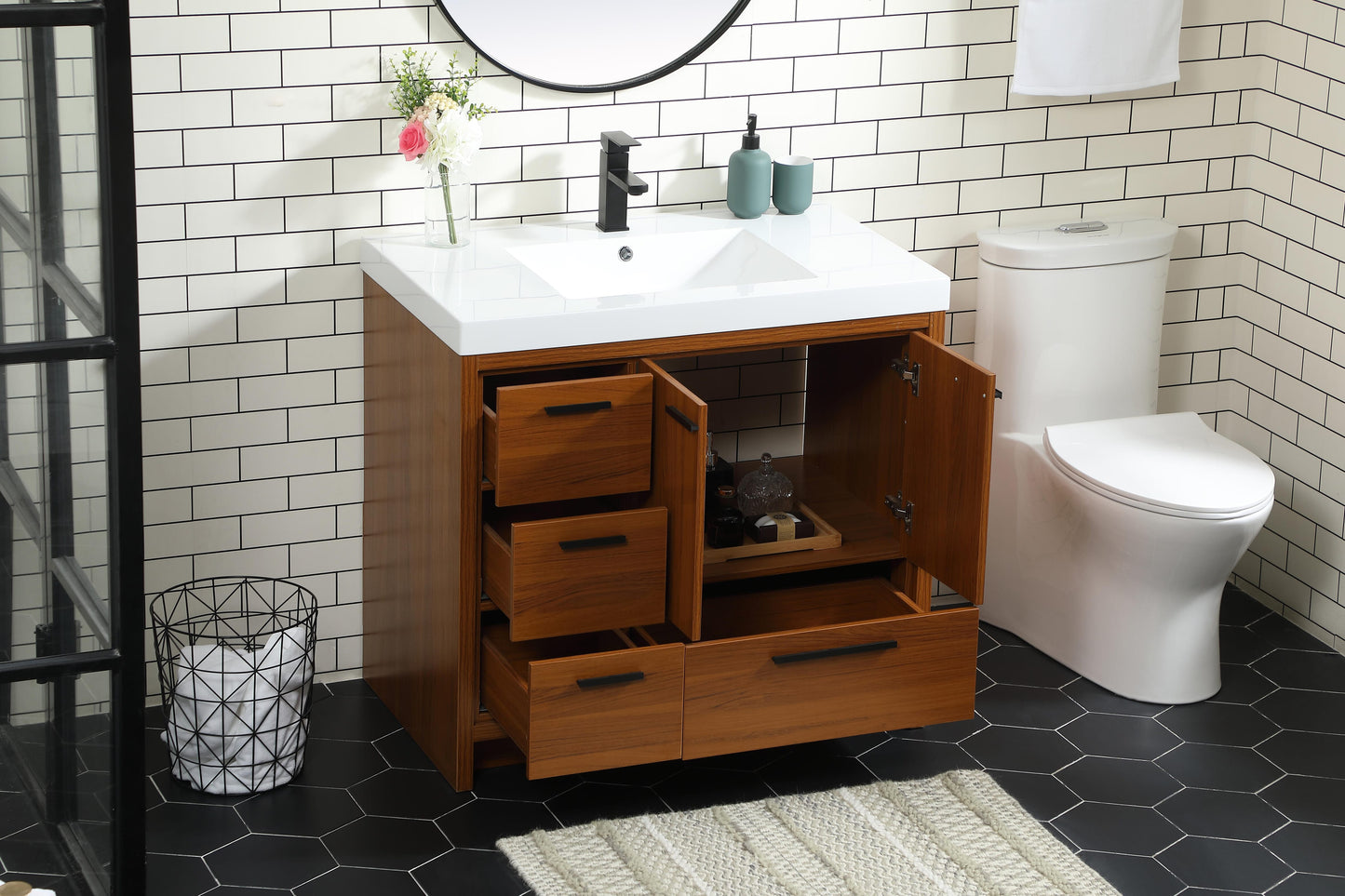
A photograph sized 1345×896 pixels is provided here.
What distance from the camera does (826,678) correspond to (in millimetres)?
2873

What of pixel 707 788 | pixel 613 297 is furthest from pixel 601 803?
pixel 613 297

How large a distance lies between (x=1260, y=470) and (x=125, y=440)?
6.93ft

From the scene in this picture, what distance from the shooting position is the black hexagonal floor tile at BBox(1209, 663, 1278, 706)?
11.1 ft

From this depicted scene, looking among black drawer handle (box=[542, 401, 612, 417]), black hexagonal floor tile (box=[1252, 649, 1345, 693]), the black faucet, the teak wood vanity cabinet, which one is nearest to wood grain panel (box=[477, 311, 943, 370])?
the teak wood vanity cabinet

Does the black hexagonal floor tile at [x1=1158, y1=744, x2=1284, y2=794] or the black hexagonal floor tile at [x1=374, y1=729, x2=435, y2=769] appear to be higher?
the black hexagonal floor tile at [x1=1158, y1=744, x2=1284, y2=794]

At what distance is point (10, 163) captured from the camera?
84.4 inches

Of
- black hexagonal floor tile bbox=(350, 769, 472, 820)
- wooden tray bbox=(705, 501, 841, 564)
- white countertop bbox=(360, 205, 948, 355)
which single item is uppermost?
white countertop bbox=(360, 205, 948, 355)

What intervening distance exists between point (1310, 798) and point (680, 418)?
4.52 ft

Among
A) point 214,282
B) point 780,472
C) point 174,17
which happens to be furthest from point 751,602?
point 174,17

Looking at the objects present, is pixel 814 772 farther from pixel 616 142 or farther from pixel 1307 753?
pixel 616 142

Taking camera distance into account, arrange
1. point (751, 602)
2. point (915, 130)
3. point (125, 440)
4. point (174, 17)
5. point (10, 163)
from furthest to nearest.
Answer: point (915, 130)
point (751, 602)
point (174, 17)
point (125, 440)
point (10, 163)

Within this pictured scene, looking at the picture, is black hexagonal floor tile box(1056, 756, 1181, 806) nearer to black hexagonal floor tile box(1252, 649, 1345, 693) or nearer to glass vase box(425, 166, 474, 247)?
black hexagonal floor tile box(1252, 649, 1345, 693)

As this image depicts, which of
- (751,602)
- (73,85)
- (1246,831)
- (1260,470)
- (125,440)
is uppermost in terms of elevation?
(73,85)

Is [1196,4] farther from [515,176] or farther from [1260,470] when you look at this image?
[515,176]
